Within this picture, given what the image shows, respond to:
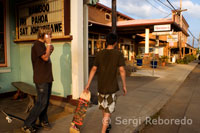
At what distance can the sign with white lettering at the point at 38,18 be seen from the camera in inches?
185

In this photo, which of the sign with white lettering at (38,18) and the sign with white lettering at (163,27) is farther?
the sign with white lettering at (163,27)

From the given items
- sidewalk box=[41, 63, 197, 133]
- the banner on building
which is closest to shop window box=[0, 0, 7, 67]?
the banner on building

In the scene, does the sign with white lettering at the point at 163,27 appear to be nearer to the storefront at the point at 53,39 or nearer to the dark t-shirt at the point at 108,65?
the storefront at the point at 53,39

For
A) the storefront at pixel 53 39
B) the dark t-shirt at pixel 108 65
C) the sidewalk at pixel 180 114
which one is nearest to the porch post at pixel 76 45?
the storefront at pixel 53 39

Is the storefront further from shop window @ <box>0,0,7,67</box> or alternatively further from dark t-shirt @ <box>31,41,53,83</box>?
dark t-shirt @ <box>31,41,53,83</box>

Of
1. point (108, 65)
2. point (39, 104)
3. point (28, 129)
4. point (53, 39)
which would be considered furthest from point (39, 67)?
point (53, 39)

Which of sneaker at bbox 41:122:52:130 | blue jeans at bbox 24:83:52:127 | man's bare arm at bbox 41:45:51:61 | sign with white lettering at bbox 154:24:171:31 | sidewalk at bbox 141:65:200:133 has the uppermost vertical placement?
sign with white lettering at bbox 154:24:171:31

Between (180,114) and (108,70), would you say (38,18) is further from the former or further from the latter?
(180,114)

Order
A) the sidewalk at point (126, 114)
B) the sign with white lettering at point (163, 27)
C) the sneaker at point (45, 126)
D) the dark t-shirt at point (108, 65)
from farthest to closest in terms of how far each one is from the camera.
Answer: the sign with white lettering at point (163, 27) → the sidewalk at point (126, 114) → the sneaker at point (45, 126) → the dark t-shirt at point (108, 65)

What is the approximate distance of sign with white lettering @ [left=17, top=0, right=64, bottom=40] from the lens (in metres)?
4.69

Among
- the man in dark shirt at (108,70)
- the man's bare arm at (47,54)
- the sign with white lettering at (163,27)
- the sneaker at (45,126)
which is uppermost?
the sign with white lettering at (163,27)

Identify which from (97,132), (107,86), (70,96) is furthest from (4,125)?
(107,86)

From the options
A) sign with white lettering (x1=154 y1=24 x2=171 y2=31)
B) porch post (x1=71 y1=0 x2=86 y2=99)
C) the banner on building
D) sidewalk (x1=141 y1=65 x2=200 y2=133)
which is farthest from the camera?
sign with white lettering (x1=154 y1=24 x2=171 y2=31)

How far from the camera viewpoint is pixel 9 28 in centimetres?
579
